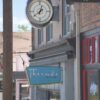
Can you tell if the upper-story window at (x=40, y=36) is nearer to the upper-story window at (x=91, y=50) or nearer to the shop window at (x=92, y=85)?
the upper-story window at (x=91, y=50)

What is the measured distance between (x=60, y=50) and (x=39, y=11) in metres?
1.82

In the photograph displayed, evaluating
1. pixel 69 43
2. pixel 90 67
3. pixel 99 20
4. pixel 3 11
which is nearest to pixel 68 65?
pixel 69 43

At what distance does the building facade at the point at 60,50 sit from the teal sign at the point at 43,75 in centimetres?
33

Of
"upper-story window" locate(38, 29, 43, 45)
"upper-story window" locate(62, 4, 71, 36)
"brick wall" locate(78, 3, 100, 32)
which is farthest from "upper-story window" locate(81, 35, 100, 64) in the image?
"upper-story window" locate(38, 29, 43, 45)

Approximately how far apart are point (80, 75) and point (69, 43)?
1.34 metres

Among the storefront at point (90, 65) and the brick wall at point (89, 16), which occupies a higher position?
the brick wall at point (89, 16)

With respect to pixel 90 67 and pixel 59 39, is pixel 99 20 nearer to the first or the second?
pixel 90 67

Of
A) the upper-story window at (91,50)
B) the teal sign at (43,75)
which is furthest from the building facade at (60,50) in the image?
the upper-story window at (91,50)

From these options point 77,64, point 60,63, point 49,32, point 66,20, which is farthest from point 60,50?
point 49,32

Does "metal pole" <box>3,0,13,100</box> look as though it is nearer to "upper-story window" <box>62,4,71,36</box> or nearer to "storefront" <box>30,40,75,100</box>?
"storefront" <box>30,40,75,100</box>

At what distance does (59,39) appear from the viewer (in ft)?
62.8

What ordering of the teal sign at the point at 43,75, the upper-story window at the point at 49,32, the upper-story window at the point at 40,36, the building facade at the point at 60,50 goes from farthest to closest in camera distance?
the upper-story window at the point at 40,36
the upper-story window at the point at 49,32
the building facade at the point at 60,50
the teal sign at the point at 43,75

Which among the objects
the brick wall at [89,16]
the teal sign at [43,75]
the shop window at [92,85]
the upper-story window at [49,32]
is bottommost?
the shop window at [92,85]

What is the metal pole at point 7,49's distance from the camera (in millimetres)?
10375
